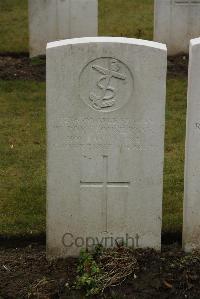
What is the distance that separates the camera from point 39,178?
7.10m

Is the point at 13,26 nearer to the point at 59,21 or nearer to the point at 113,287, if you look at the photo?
the point at 59,21

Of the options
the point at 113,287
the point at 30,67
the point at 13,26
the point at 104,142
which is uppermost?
the point at 13,26

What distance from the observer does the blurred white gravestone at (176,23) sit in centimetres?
1131

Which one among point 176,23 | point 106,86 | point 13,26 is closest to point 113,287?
point 106,86

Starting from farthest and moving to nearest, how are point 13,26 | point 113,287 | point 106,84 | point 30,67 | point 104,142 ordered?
point 13,26 < point 30,67 < point 104,142 < point 106,84 < point 113,287

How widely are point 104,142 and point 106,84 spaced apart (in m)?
0.42

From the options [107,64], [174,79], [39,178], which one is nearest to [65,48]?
[107,64]

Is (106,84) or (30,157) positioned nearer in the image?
(106,84)

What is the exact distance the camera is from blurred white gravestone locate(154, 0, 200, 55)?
37.1 ft

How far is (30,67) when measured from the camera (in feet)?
35.8

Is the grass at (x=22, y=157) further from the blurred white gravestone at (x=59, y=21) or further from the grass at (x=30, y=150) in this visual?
the blurred white gravestone at (x=59, y=21)

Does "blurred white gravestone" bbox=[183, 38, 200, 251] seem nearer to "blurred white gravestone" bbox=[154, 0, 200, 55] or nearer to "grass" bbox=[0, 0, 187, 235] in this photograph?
"grass" bbox=[0, 0, 187, 235]

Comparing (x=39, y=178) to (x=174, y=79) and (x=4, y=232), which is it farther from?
(x=174, y=79)

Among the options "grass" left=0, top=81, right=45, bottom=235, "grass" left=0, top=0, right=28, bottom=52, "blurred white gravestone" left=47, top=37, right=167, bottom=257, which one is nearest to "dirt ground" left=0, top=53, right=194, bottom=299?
"blurred white gravestone" left=47, top=37, right=167, bottom=257
